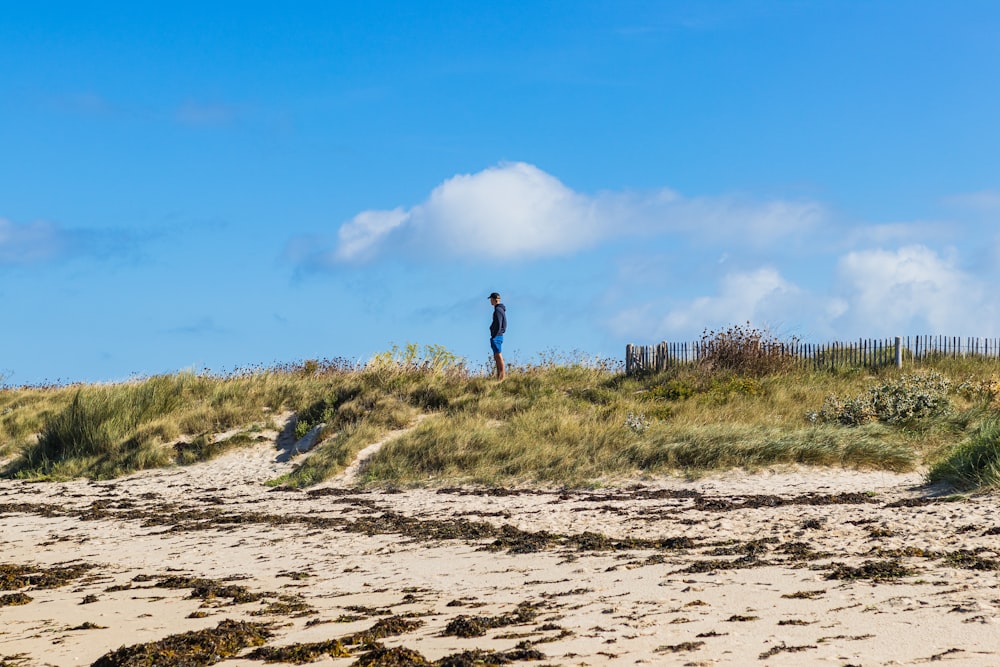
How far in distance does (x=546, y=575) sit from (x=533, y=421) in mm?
10355

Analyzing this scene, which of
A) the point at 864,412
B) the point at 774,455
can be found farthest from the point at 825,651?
the point at 864,412

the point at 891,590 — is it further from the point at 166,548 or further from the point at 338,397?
the point at 338,397

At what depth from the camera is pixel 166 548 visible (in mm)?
11562

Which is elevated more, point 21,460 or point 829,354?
point 829,354

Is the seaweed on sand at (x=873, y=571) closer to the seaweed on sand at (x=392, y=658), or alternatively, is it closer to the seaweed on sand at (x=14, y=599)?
the seaweed on sand at (x=392, y=658)

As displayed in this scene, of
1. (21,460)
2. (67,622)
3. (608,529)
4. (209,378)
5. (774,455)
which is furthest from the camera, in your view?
(209,378)

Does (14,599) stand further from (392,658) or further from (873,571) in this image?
(873,571)

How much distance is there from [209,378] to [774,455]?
629 inches

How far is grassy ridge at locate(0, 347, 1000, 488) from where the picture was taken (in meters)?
15.6

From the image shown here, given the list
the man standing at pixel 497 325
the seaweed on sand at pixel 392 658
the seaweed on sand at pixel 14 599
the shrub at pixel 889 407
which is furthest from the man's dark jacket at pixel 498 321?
the seaweed on sand at pixel 392 658

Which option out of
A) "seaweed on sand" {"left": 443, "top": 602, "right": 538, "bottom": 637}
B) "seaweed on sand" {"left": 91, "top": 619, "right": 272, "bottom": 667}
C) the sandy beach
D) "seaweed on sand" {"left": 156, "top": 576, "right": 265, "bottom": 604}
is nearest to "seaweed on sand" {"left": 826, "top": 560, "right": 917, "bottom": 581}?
the sandy beach

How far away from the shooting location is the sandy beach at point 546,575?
5.98m

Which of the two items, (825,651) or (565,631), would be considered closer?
(825,651)

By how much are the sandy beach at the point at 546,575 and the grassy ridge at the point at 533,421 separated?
0.82 metres
